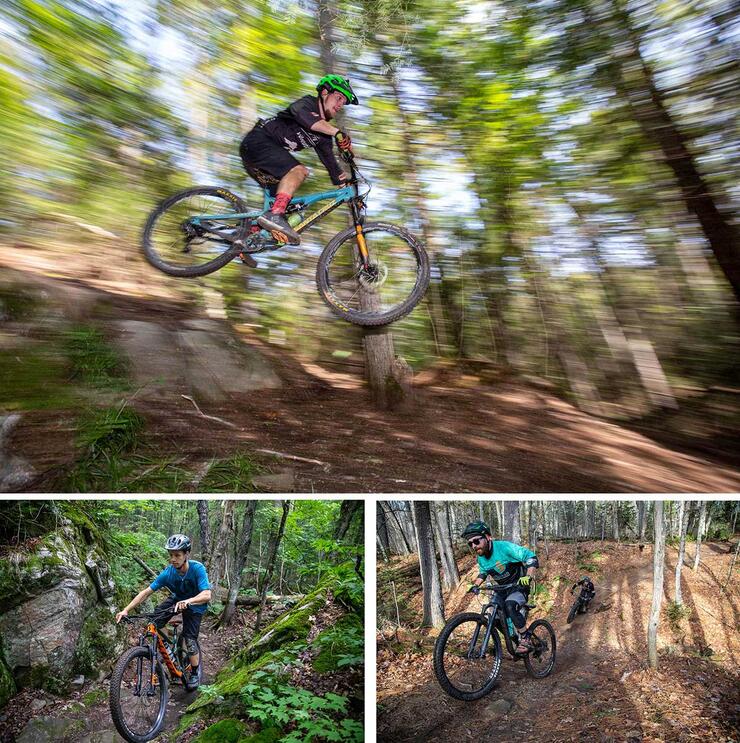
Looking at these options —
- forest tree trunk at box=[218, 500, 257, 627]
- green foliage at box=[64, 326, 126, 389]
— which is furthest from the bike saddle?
forest tree trunk at box=[218, 500, 257, 627]

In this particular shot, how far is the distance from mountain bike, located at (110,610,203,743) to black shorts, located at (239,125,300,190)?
9.16ft

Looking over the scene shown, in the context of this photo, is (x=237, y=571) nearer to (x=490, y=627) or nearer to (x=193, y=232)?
(x=490, y=627)

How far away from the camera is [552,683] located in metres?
2.68

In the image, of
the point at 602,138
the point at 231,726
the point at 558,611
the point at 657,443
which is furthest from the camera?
the point at 602,138

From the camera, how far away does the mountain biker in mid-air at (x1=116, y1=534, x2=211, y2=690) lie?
2.65 m

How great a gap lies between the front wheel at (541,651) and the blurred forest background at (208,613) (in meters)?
0.90

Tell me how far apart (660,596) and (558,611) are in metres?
0.54

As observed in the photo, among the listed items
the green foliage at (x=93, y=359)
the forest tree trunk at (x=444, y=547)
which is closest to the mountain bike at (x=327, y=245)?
the green foliage at (x=93, y=359)

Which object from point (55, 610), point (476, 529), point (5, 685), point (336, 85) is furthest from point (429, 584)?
point (336, 85)

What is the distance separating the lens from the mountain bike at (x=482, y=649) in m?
2.66

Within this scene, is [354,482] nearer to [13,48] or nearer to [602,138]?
[602,138]

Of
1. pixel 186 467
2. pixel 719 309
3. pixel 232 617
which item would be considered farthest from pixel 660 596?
pixel 186 467

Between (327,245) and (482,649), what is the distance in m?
2.61

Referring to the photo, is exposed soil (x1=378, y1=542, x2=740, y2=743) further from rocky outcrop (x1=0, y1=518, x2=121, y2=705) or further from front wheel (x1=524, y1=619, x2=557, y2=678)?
rocky outcrop (x1=0, y1=518, x2=121, y2=705)
